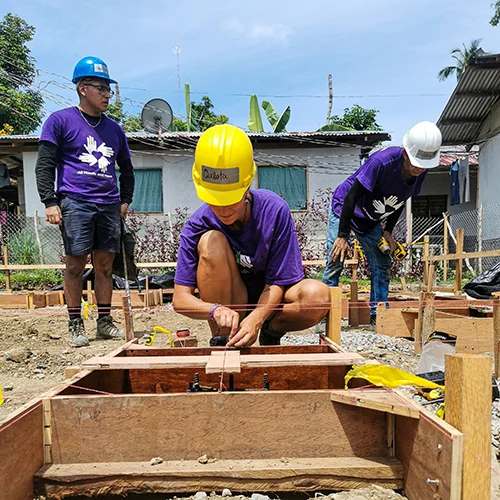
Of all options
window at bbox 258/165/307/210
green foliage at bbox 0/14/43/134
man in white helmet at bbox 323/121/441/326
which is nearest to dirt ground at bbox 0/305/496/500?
man in white helmet at bbox 323/121/441/326

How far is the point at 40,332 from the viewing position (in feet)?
16.4

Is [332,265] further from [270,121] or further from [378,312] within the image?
[270,121]

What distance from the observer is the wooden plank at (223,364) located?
1.67 meters

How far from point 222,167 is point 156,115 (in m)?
10.6

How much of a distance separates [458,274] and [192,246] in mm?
4576

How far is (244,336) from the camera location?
2176 mm

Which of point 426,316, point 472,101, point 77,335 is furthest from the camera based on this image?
point 472,101

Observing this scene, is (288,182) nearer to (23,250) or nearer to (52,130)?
(23,250)

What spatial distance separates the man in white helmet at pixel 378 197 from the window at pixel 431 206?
44.6ft

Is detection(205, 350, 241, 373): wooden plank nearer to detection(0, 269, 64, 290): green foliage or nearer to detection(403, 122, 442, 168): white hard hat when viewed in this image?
detection(403, 122, 442, 168): white hard hat

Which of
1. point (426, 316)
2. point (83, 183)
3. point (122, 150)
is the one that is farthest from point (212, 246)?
point (122, 150)

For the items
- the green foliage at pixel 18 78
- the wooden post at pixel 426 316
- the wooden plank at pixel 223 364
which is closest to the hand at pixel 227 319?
the wooden plank at pixel 223 364

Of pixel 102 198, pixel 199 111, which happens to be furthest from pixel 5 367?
pixel 199 111

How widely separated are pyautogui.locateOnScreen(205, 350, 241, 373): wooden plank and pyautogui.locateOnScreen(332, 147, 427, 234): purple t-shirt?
281 centimetres
